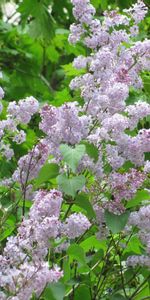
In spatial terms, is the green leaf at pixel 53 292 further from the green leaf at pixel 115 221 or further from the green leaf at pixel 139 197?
the green leaf at pixel 139 197

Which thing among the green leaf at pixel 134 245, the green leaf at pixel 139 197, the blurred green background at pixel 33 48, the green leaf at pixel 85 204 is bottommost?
the green leaf at pixel 134 245

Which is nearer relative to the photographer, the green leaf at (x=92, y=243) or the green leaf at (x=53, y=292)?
the green leaf at (x=53, y=292)

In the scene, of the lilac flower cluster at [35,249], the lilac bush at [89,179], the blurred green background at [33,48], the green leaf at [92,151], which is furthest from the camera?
the blurred green background at [33,48]

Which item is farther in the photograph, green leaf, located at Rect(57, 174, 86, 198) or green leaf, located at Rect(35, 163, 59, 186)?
green leaf, located at Rect(35, 163, 59, 186)

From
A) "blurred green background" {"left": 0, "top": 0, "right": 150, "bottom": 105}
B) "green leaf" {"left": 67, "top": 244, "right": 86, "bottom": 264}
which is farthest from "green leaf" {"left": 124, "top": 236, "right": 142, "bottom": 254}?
"blurred green background" {"left": 0, "top": 0, "right": 150, "bottom": 105}

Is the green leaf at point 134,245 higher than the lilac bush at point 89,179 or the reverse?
the reverse

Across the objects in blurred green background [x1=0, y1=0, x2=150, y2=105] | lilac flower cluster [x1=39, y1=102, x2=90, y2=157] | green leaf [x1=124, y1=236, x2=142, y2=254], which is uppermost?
blurred green background [x1=0, y1=0, x2=150, y2=105]

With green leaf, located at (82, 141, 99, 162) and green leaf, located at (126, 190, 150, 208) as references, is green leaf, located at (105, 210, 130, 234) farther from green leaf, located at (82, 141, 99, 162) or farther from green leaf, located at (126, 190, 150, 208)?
→ green leaf, located at (82, 141, 99, 162)

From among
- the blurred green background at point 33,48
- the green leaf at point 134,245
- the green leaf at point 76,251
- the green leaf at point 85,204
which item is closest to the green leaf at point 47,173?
the green leaf at point 85,204
